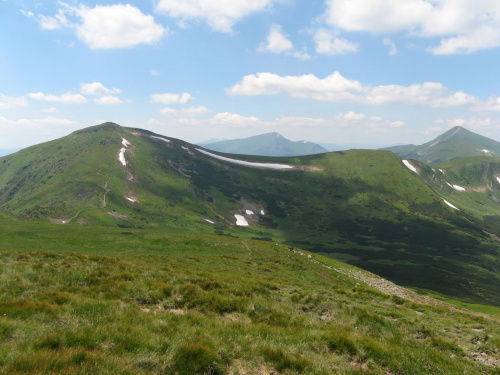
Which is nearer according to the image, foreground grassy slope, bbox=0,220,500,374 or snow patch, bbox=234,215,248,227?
foreground grassy slope, bbox=0,220,500,374

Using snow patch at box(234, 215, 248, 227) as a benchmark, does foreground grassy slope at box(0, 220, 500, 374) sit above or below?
above

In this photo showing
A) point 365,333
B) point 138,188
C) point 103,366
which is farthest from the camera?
point 138,188

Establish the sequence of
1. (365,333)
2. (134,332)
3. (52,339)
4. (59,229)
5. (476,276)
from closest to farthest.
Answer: (52,339) < (134,332) < (365,333) < (59,229) < (476,276)

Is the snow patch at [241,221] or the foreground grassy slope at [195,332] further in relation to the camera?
the snow patch at [241,221]

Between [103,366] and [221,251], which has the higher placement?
[103,366]

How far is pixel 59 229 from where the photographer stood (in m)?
53.9

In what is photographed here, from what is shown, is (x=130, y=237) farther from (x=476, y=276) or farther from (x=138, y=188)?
(x=476, y=276)

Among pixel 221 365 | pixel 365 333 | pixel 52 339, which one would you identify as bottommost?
pixel 365 333

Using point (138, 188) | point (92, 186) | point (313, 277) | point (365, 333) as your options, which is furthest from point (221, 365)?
point (138, 188)

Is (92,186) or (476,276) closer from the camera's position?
(476,276)

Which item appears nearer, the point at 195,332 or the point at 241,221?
the point at 195,332

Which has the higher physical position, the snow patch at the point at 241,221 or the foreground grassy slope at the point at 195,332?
the foreground grassy slope at the point at 195,332

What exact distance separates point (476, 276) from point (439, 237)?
68.7m

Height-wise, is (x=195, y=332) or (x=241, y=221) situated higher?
(x=195, y=332)
